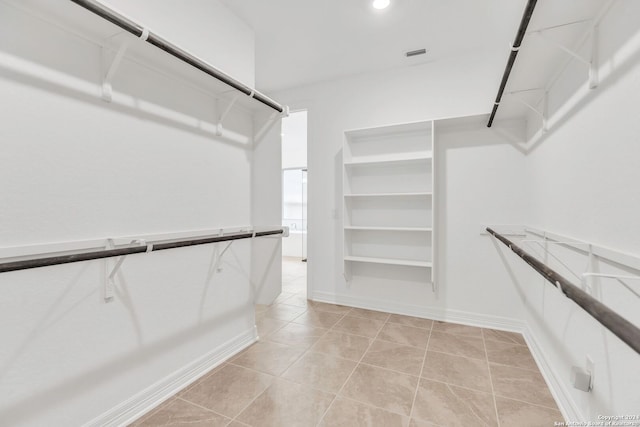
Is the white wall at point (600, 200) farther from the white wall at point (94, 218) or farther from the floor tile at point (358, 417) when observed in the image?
the white wall at point (94, 218)

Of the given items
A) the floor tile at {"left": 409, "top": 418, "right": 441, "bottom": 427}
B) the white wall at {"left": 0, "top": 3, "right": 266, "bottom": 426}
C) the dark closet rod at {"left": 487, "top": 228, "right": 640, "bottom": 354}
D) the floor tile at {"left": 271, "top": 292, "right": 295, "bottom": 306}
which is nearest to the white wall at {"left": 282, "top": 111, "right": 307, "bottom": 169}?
the floor tile at {"left": 271, "top": 292, "right": 295, "bottom": 306}

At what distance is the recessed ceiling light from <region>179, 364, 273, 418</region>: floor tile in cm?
277

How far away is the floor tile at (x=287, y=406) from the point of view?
1.57m

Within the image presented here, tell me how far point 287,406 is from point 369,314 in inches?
64.6

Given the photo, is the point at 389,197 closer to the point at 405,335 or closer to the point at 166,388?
the point at 405,335

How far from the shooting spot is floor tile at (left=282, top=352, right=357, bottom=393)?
190 centimetres

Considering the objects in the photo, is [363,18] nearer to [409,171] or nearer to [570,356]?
[409,171]

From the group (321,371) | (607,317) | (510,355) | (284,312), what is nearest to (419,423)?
(321,371)

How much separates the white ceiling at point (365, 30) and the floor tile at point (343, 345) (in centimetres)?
267

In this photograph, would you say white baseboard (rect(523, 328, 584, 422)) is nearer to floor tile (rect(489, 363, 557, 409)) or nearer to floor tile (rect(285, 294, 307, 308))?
floor tile (rect(489, 363, 557, 409))

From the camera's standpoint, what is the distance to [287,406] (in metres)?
1.68

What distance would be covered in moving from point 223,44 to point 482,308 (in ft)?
10.6

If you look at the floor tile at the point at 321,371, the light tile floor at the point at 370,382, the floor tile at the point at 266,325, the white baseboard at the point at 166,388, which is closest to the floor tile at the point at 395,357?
the light tile floor at the point at 370,382

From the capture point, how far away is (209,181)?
208cm
